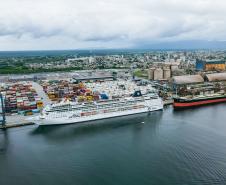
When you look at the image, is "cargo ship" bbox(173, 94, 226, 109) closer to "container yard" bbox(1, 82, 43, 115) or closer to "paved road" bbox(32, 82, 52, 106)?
"paved road" bbox(32, 82, 52, 106)

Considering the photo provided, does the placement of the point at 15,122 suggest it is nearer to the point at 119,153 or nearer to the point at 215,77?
the point at 119,153

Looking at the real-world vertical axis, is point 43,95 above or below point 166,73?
below

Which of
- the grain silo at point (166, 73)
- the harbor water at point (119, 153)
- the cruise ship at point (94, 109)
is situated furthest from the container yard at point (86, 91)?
the grain silo at point (166, 73)

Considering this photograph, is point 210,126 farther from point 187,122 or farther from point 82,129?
point 82,129

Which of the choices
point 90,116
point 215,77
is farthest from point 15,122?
point 215,77

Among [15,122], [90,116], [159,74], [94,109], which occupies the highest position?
[159,74]

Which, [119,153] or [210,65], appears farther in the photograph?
[210,65]

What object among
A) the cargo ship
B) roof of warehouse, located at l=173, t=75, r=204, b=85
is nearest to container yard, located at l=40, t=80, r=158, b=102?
the cargo ship
